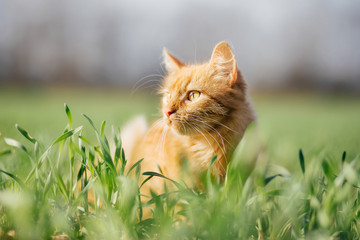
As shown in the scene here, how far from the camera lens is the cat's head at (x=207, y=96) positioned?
54.6 inches

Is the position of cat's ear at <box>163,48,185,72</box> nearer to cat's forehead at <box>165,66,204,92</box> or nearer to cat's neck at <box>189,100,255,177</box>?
cat's forehead at <box>165,66,204,92</box>

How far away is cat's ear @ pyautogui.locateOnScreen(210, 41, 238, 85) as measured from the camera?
1.42 m

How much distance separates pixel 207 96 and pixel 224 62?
0.21 metres

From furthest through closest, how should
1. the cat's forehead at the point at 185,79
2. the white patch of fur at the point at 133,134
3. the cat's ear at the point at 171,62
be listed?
the white patch of fur at the point at 133,134 → the cat's ear at the point at 171,62 → the cat's forehead at the point at 185,79

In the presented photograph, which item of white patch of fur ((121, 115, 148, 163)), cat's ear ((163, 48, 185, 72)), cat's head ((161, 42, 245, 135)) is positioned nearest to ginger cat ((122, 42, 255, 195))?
cat's head ((161, 42, 245, 135))

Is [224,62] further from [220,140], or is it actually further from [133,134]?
[133,134]

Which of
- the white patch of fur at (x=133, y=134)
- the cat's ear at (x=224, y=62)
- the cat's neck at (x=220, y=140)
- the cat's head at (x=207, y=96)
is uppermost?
the cat's ear at (x=224, y=62)

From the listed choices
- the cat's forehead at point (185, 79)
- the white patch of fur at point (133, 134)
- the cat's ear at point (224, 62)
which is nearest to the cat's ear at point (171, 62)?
the cat's forehead at point (185, 79)

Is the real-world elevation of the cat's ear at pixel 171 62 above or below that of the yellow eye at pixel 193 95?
above

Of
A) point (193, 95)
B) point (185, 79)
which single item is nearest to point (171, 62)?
point (185, 79)

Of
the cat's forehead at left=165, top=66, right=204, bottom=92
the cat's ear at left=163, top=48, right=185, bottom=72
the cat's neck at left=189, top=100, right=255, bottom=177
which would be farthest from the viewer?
the cat's ear at left=163, top=48, right=185, bottom=72

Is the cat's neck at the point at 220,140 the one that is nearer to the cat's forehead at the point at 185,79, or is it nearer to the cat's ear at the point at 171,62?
the cat's forehead at the point at 185,79

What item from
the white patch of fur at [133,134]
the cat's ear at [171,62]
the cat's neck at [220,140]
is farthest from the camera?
the white patch of fur at [133,134]

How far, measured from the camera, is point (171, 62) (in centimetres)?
180
